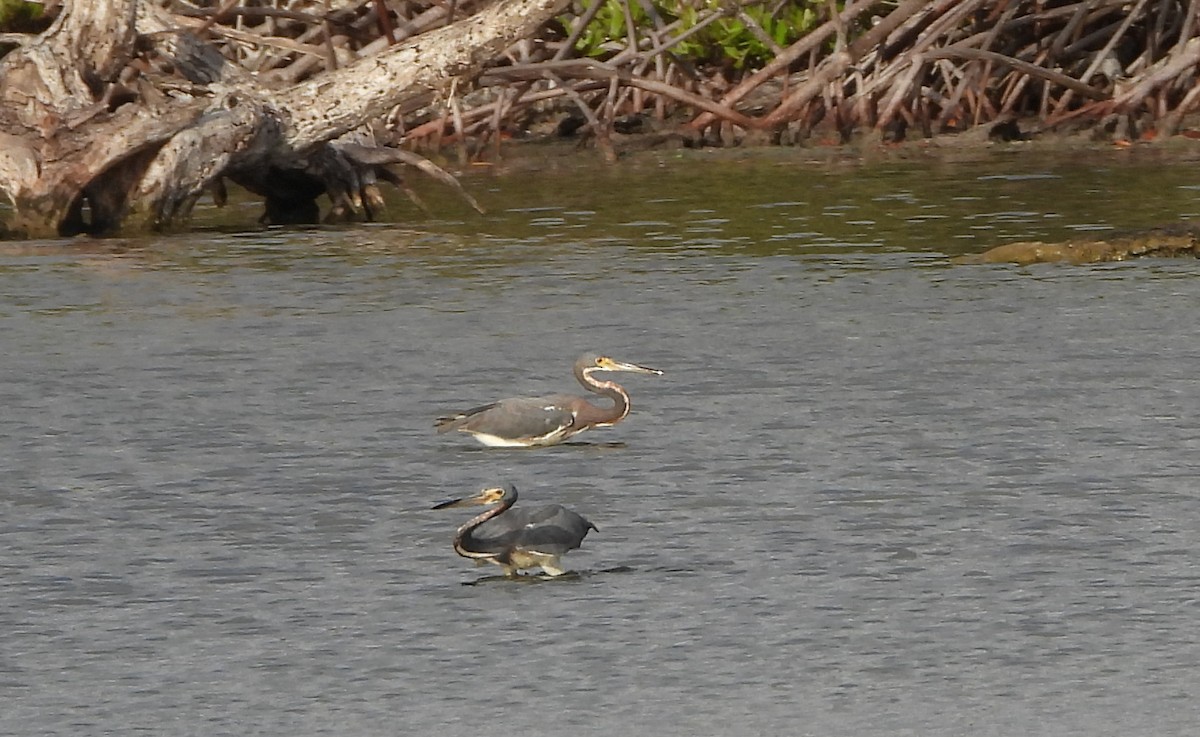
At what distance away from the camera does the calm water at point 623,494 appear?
588 cm

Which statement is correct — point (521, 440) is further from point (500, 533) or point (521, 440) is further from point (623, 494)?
point (500, 533)

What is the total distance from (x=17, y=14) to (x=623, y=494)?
1967cm

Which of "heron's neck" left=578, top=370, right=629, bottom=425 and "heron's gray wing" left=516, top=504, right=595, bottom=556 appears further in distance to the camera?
"heron's neck" left=578, top=370, right=629, bottom=425

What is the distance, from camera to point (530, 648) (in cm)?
626

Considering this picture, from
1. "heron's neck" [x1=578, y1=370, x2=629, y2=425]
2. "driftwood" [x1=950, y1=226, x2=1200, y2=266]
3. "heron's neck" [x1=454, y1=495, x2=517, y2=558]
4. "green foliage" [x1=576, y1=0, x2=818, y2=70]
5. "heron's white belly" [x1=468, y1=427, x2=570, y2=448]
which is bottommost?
"driftwood" [x1=950, y1=226, x2=1200, y2=266]

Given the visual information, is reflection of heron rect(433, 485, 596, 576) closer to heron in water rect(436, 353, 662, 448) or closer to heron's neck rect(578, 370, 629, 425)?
heron in water rect(436, 353, 662, 448)

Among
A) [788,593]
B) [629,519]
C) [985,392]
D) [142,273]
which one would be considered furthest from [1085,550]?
[142,273]

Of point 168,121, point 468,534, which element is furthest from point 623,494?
point 168,121

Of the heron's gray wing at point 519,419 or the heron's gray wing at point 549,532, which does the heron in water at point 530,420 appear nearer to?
the heron's gray wing at point 519,419

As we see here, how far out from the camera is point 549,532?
6.88 metres

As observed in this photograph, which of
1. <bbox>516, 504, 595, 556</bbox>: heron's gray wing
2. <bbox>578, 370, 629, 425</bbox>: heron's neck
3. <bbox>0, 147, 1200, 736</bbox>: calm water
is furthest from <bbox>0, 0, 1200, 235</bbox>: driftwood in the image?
<bbox>516, 504, 595, 556</bbox>: heron's gray wing

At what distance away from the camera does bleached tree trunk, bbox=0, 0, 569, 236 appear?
54.1 feet

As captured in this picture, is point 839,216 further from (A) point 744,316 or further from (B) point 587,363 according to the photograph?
(B) point 587,363

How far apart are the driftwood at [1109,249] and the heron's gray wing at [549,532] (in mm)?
7423
